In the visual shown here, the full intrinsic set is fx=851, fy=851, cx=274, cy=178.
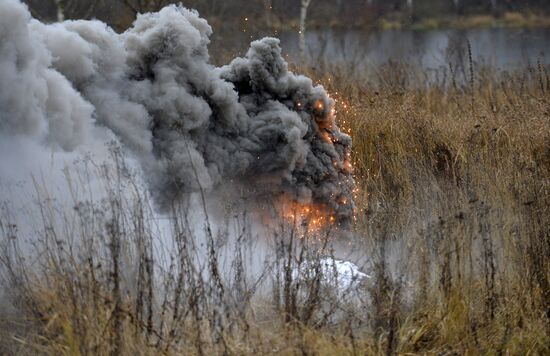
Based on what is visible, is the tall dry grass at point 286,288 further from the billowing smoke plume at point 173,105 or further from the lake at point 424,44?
the lake at point 424,44

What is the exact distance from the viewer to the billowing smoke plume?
5316 millimetres

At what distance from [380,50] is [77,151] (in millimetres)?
19565

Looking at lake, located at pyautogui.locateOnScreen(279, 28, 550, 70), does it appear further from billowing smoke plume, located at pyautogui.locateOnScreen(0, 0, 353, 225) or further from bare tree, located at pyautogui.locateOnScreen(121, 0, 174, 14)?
billowing smoke plume, located at pyautogui.locateOnScreen(0, 0, 353, 225)

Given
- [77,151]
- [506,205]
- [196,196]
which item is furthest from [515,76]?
[77,151]

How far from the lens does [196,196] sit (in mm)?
6078

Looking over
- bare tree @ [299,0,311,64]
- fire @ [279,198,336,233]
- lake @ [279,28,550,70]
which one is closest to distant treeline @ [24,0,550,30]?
bare tree @ [299,0,311,64]

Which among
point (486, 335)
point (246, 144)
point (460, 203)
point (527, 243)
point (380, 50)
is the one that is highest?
point (380, 50)

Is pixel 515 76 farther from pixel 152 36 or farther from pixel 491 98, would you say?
pixel 152 36

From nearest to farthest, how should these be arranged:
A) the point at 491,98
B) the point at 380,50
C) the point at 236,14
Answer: the point at 491,98 < the point at 236,14 < the point at 380,50

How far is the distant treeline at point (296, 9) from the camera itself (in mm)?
21047

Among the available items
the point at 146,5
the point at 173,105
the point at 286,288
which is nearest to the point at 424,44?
the point at 146,5

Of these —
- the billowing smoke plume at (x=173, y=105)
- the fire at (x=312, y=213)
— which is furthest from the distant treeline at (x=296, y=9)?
the fire at (x=312, y=213)

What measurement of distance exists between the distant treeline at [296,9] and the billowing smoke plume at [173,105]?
37.2 feet

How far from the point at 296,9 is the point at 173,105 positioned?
971 inches
